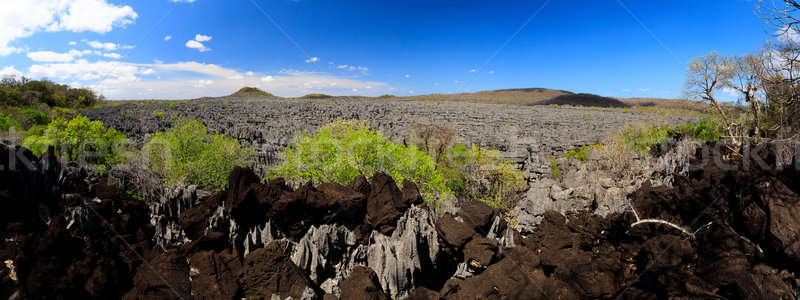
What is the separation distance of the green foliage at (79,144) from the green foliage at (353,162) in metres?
7.16

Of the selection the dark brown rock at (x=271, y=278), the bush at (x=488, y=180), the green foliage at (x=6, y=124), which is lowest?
the bush at (x=488, y=180)

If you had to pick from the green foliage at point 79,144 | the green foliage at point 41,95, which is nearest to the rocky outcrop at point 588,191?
the green foliage at point 79,144

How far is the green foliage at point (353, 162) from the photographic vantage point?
28.0ft

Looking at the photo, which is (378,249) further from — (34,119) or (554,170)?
(34,119)

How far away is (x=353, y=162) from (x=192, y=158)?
5.39 meters

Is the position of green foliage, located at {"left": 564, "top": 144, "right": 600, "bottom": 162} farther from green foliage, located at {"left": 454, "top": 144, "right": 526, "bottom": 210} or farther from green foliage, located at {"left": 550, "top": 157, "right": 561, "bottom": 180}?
green foliage, located at {"left": 454, "top": 144, "right": 526, "bottom": 210}

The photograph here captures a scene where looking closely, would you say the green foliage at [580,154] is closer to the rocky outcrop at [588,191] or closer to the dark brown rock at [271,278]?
the rocky outcrop at [588,191]

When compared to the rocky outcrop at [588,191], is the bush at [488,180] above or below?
below

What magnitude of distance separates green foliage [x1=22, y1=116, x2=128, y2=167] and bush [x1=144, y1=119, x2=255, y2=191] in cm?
255

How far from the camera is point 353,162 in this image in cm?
856

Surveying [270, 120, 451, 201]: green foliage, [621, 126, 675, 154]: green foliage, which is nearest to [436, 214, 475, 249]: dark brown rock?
[270, 120, 451, 201]: green foliage

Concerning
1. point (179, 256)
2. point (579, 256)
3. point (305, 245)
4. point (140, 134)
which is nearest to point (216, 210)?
point (179, 256)

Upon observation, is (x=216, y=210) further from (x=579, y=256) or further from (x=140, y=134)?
(x=140, y=134)

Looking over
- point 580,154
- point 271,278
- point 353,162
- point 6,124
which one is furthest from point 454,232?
point 6,124
